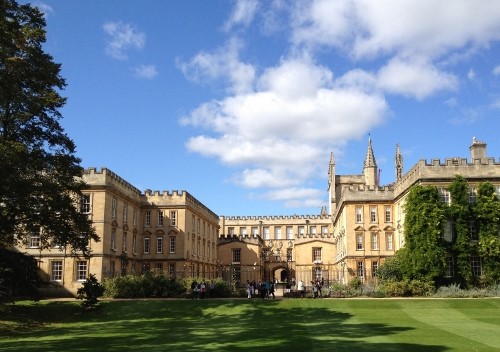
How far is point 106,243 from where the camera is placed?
141 ft

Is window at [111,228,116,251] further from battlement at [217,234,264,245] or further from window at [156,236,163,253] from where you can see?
battlement at [217,234,264,245]

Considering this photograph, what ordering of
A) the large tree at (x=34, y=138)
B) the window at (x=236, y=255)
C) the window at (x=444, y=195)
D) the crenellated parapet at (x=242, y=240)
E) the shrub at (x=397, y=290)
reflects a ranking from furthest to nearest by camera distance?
1. the crenellated parapet at (x=242, y=240)
2. the window at (x=236, y=255)
3. the window at (x=444, y=195)
4. the shrub at (x=397, y=290)
5. the large tree at (x=34, y=138)

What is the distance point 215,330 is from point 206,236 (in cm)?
4453

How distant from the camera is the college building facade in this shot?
41.1 meters

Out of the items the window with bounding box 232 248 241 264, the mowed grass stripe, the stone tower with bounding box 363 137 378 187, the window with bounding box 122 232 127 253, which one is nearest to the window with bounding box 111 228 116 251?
the window with bounding box 122 232 127 253

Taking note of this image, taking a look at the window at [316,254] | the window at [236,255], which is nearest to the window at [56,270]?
the window at [236,255]

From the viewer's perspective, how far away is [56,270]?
137ft

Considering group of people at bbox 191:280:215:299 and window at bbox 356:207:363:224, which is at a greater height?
window at bbox 356:207:363:224

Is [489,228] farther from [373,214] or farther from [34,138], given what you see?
[34,138]

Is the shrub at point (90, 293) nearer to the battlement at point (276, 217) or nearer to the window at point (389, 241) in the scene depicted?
the window at point (389, 241)

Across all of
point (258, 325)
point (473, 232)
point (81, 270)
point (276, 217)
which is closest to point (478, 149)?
point (473, 232)

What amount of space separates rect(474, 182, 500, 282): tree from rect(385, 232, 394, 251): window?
12.9 m

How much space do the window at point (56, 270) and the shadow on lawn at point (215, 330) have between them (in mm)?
11070

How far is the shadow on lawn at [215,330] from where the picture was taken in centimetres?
1688
